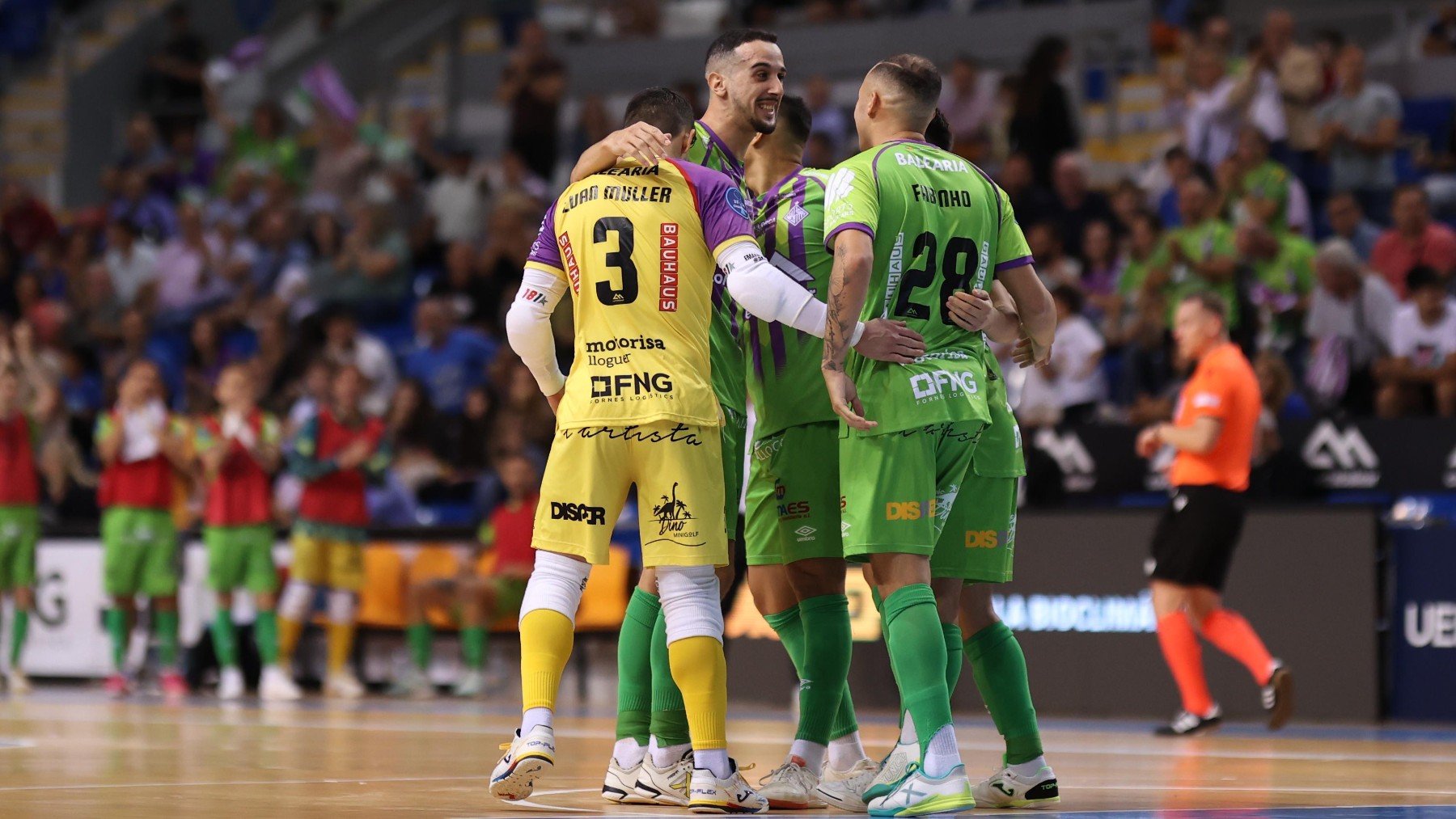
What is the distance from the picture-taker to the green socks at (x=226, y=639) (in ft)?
47.6

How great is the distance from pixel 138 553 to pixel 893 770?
9.84m

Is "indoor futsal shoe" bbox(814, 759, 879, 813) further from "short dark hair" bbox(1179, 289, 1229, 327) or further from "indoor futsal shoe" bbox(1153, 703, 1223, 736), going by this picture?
"short dark hair" bbox(1179, 289, 1229, 327)

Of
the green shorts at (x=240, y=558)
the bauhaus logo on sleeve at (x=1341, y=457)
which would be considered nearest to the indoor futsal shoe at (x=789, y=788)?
the bauhaus logo on sleeve at (x=1341, y=457)

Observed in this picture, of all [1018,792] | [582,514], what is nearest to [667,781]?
[582,514]

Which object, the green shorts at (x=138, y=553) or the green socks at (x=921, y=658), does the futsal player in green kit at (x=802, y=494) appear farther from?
the green shorts at (x=138, y=553)

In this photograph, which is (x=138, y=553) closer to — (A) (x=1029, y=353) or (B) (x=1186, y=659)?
(B) (x=1186, y=659)

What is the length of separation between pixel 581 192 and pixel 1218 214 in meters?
9.51

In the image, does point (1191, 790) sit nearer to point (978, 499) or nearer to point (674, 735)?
point (978, 499)

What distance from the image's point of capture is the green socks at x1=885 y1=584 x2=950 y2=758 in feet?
20.3

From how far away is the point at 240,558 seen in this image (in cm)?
1460

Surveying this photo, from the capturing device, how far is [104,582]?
14945 millimetres

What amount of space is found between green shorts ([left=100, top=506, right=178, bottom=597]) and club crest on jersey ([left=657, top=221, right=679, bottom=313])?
955cm

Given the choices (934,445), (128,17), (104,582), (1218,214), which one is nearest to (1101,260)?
(1218,214)

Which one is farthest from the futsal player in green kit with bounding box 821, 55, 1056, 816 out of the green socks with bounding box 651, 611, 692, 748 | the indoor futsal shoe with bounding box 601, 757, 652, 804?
the indoor futsal shoe with bounding box 601, 757, 652, 804
